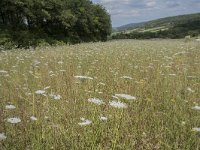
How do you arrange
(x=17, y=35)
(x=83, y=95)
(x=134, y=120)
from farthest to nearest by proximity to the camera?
1. (x=17, y=35)
2. (x=83, y=95)
3. (x=134, y=120)

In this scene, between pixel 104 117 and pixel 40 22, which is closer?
pixel 104 117

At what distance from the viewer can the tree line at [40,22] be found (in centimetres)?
3581

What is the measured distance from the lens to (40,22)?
4469 cm

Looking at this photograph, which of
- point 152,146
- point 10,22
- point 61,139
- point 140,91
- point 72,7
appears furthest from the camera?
point 72,7

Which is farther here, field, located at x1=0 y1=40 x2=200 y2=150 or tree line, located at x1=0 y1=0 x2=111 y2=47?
tree line, located at x1=0 y1=0 x2=111 y2=47

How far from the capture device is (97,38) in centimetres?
6775

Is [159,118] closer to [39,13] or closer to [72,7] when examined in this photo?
[39,13]

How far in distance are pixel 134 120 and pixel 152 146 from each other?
0.65m

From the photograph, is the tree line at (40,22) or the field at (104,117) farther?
the tree line at (40,22)

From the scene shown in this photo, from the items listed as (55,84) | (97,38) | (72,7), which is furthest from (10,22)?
(55,84)

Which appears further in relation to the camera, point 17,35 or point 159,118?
point 17,35

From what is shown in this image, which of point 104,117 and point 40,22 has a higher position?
point 40,22

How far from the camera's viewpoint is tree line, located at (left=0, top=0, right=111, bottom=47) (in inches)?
1410

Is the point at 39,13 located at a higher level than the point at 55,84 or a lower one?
higher
